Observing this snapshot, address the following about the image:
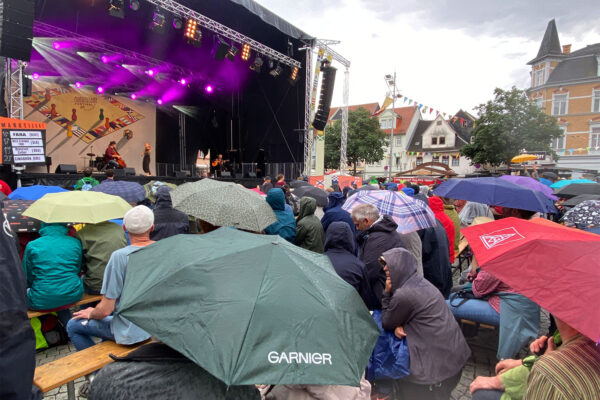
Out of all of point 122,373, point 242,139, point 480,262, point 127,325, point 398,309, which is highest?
point 242,139

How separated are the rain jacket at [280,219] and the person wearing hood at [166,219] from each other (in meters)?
1.15

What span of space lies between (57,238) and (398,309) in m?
3.07

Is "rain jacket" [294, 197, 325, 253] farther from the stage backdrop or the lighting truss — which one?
the stage backdrop

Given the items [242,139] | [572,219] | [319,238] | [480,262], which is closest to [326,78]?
[242,139]

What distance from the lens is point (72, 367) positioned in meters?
2.47

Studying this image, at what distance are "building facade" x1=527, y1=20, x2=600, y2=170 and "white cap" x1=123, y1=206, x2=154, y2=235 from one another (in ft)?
123

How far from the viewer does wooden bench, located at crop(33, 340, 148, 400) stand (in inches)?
90.8

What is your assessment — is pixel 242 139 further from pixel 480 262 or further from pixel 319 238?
pixel 480 262

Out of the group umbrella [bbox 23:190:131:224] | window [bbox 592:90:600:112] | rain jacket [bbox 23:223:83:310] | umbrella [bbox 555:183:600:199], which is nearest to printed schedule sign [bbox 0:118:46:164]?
umbrella [bbox 23:190:131:224]

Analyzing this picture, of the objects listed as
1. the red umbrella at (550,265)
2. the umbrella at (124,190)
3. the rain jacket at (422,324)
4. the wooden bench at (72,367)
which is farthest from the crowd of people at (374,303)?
the umbrella at (124,190)

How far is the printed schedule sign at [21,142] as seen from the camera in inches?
288

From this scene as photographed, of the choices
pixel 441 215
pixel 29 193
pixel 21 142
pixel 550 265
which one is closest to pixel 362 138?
pixel 21 142

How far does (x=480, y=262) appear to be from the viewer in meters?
1.83

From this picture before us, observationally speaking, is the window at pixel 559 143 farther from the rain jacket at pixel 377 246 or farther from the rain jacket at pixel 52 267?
the rain jacket at pixel 52 267
